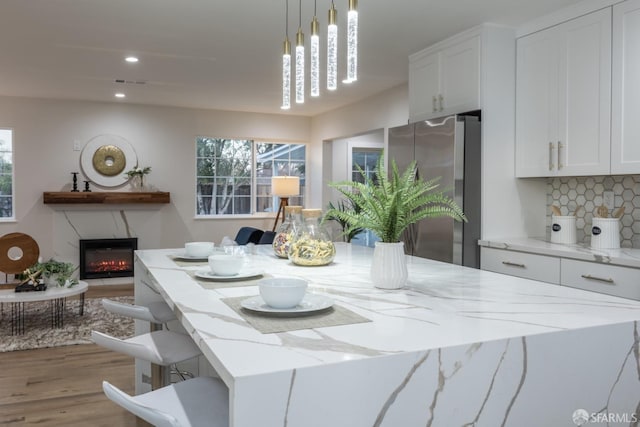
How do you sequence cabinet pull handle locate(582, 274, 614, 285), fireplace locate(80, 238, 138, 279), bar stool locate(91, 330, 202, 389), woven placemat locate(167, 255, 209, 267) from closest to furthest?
bar stool locate(91, 330, 202, 389)
woven placemat locate(167, 255, 209, 267)
cabinet pull handle locate(582, 274, 614, 285)
fireplace locate(80, 238, 138, 279)

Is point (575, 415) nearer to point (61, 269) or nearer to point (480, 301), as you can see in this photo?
point (480, 301)

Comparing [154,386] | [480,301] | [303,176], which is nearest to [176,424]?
[480,301]

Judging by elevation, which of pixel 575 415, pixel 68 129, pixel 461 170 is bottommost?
pixel 575 415

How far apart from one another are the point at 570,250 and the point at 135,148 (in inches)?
219

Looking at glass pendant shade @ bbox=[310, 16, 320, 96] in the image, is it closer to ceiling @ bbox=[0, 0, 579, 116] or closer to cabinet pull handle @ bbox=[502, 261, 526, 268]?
ceiling @ bbox=[0, 0, 579, 116]

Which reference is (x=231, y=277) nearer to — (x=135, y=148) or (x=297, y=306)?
(x=297, y=306)

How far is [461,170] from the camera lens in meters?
3.49

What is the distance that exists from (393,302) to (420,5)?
2.34 m

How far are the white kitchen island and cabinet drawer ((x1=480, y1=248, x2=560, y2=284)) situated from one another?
1.60 m

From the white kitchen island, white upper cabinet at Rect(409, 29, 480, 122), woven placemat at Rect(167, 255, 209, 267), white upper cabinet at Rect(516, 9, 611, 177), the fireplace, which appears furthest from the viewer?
the fireplace

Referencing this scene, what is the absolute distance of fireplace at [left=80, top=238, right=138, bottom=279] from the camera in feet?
21.0

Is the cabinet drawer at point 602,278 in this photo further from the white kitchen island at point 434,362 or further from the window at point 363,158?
the window at point 363,158

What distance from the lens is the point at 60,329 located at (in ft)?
13.6

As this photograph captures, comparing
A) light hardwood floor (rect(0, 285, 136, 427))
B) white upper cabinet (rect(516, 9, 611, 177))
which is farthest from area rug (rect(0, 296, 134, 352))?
white upper cabinet (rect(516, 9, 611, 177))
